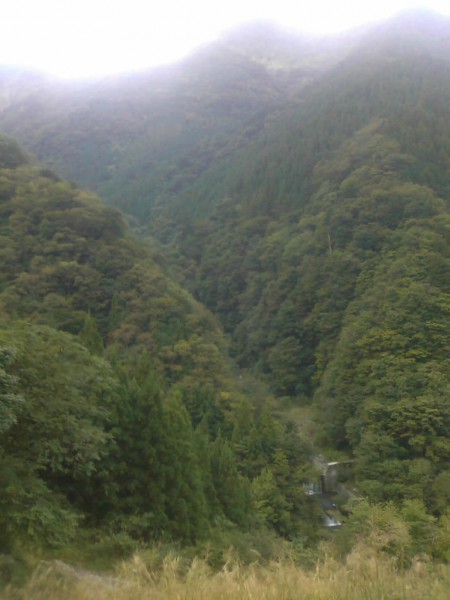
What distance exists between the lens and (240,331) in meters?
63.8

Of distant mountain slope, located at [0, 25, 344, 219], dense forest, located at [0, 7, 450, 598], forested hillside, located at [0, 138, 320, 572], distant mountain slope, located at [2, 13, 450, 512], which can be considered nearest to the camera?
forested hillside, located at [0, 138, 320, 572]

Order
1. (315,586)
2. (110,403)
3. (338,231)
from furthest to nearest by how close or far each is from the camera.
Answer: (338,231) < (110,403) < (315,586)

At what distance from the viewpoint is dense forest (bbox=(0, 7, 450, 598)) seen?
31.4ft

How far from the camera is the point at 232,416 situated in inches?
1292

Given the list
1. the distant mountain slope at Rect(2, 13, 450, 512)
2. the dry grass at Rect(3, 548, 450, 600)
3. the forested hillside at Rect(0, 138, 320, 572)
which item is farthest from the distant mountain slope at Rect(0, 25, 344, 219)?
the dry grass at Rect(3, 548, 450, 600)

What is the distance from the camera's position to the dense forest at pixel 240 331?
9578mm

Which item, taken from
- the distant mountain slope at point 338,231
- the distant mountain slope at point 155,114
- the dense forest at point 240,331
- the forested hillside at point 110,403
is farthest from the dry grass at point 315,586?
the distant mountain slope at point 155,114

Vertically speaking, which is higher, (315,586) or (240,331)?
(315,586)

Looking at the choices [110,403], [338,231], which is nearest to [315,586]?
[110,403]

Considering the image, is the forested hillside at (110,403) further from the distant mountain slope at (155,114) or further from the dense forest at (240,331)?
the distant mountain slope at (155,114)

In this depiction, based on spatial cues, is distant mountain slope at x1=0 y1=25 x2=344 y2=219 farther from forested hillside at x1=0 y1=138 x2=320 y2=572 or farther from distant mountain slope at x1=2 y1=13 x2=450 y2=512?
forested hillside at x1=0 y1=138 x2=320 y2=572

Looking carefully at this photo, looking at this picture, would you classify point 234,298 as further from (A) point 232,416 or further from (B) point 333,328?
(A) point 232,416

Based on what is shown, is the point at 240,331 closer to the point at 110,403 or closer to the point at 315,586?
the point at 110,403

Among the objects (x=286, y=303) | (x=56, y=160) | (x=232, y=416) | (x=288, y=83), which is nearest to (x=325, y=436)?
(x=232, y=416)
